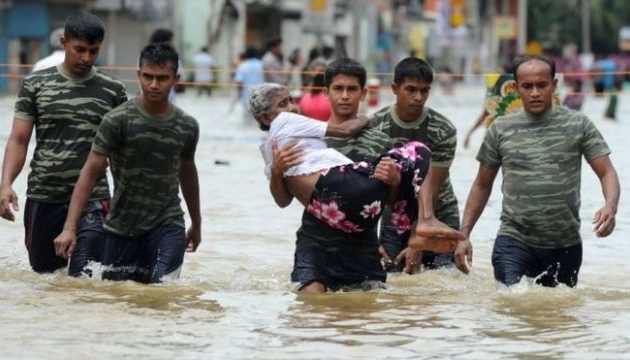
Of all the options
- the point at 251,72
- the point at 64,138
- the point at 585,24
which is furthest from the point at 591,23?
the point at 64,138

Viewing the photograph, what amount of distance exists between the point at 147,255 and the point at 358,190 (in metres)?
1.33

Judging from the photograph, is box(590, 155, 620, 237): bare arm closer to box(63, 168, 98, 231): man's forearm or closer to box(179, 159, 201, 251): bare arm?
box(179, 159, 201, 251): bare arm

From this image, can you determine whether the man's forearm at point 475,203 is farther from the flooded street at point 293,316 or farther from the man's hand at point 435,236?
the flooded street at point 293,316

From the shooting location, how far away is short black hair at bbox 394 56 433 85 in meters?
9.76

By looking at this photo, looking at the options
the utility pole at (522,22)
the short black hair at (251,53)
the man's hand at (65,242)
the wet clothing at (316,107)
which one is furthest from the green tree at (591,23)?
the man's hand at (65,242)

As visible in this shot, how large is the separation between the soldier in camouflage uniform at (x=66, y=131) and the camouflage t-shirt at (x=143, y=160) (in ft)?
1.15

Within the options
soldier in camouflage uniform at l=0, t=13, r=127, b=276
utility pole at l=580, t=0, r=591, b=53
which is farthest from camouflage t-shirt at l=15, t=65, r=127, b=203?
utility pole at l=580, t=0, r=591, b=53

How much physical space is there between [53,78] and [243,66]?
19.6 metres

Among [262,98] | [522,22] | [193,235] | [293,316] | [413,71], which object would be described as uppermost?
[413,71]

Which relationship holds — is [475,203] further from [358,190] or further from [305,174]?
[305,174]

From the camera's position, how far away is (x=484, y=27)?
10519 centimetres

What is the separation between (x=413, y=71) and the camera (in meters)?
9.76

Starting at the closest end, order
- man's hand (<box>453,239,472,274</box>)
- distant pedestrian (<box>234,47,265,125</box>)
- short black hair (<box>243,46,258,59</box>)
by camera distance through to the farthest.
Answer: man's hand (<box>453,239,472,274</box>) → distant pedestrian (<box>234,47,265,125</box>) → short black hair (<box>243,46,258,59</box>)

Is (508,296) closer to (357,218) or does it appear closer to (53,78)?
(357,218)
